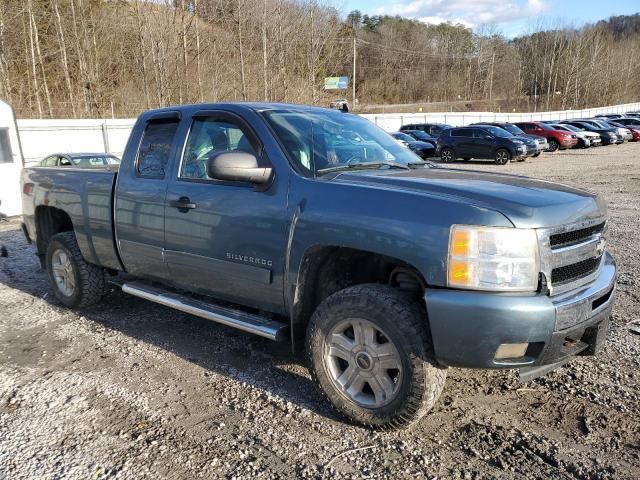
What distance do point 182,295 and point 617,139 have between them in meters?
38.1

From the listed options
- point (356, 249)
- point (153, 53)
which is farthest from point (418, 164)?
point (153, 53)

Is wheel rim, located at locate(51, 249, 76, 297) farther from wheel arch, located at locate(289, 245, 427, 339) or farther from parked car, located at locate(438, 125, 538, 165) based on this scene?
parked car, located at locate(438, 125, 538, 165)

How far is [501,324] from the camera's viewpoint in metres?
2.72

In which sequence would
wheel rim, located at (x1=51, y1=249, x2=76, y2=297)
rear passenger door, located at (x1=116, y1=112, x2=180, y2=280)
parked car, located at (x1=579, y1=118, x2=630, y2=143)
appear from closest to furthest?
rear passenger door, located at (x1=116, y1=112, x2=180, y2=280), wheel rim, located at (x1=51, y1=249, x2=76, y2=297), parked car, located at (x1=579, y1=118, x2=630, y2=143)

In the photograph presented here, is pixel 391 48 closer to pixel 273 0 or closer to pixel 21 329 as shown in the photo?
pixel 273 0

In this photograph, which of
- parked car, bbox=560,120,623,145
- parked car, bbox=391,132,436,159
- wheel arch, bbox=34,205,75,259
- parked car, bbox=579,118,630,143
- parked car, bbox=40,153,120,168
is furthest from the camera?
parked car, bbox=579,118,630,143

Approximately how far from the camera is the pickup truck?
9.11 ft

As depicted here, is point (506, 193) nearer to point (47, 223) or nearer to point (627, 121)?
point (47, 223)

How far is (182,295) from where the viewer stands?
4.48 m

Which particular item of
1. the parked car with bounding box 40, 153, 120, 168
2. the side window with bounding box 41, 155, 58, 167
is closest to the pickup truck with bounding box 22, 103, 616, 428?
the parked car with bounding box 40, 153, 120, 168

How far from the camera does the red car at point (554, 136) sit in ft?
101

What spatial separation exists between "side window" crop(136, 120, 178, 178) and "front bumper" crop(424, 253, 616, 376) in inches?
102

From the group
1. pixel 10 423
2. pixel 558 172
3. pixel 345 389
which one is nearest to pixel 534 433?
pixel 345 389

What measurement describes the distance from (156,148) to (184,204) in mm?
789
